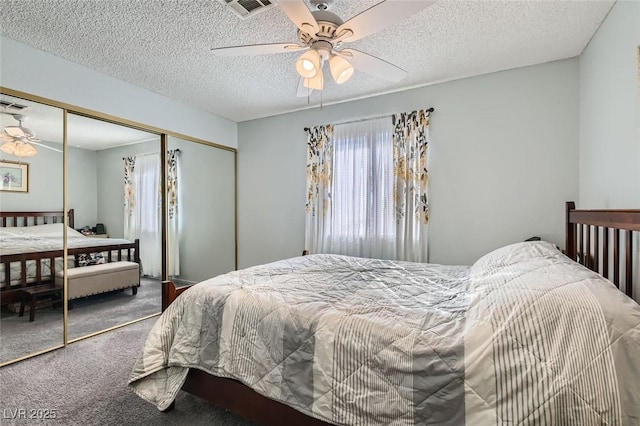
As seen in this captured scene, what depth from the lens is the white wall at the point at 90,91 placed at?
2.35 metres

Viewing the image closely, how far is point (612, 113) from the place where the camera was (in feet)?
6.27

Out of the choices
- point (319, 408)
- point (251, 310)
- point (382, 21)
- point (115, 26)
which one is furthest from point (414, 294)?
point (115, 26)

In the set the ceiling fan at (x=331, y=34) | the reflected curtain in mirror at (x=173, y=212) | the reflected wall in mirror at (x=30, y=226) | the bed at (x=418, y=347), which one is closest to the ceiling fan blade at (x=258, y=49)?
the ceiling fan at (x=331, y=34)

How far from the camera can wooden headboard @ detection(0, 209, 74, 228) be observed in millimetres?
2342

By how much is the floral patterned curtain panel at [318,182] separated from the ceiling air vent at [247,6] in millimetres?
1851

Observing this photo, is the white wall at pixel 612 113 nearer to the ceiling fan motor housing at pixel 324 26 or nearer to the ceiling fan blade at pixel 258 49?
the ceiling fan motor housing at pixel 324 26

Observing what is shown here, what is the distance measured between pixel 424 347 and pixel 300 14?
1608 millimetres

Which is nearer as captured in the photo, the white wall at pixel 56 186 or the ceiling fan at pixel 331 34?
the ceiling fan at pixel 331 34

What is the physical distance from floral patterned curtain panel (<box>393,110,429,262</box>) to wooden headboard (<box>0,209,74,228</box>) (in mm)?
3131

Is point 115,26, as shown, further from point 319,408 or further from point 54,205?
point 319,408

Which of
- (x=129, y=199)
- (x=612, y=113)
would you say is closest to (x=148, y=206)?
(x=129, y=199)

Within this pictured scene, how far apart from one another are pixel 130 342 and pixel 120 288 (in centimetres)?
74

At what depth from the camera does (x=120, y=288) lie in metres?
3.20

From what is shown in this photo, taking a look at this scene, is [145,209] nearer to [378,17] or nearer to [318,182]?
[318,182]
